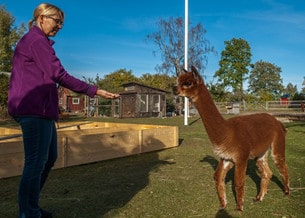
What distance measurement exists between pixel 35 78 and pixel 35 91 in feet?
0.40

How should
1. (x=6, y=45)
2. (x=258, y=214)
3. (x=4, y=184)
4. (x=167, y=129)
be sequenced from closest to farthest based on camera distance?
(x=258, y=214) < (x=4, y=184) < (x=167, y=129) < (x=6, y=45)

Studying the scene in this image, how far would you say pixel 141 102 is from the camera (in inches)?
1293

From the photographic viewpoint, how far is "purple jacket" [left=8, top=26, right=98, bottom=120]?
Result: 2.69m

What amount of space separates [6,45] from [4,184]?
30.2 m

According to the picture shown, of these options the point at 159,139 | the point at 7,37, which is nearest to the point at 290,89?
the point at 7,37

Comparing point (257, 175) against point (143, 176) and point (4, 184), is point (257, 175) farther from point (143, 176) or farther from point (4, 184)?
point (4, 184)

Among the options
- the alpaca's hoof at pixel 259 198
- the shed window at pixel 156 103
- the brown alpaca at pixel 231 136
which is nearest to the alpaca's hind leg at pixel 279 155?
the brown alpaca at pixel 231 136

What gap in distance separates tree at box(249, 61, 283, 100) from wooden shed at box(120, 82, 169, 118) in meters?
70.5

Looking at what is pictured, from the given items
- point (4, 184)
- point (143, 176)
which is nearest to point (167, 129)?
point (143, 176)

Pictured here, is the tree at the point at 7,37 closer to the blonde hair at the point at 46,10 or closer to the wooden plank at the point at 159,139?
the wooden plank at the point at 159,139

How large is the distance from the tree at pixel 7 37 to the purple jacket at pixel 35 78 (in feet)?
96.7

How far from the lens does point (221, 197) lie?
394 cm

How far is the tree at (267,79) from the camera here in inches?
3814

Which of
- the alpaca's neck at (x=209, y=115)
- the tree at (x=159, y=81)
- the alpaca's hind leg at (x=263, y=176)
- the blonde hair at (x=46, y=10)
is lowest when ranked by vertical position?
the alpaca's hind leg at (x=263, y=176)
